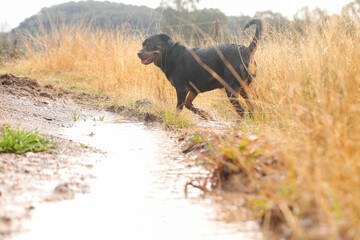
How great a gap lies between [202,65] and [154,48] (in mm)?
1189

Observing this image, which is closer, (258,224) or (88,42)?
(258,224)

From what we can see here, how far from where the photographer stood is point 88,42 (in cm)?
1177

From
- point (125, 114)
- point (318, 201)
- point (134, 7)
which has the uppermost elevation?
point (134, 7)

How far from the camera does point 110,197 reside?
2.31 metres

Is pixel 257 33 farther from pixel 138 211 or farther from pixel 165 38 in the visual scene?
pixel 138 211

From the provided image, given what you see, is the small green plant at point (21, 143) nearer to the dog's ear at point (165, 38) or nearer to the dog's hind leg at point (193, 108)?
the dog's hind leg at point (193, 108)

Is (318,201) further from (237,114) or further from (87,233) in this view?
(237,114)

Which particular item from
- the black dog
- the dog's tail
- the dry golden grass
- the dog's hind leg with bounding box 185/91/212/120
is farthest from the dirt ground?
the dog's tail

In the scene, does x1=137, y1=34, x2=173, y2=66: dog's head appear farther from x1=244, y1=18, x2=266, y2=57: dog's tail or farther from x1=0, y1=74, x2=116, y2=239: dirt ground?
x1=0, y1=74, x2=116, y2=239: dirt ground

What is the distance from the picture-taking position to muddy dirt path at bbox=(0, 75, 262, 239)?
182cm

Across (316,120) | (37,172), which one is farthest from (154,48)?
(316,120)

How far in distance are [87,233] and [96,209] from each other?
12.3 inches

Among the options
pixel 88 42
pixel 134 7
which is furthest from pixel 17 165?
pixel 134 7

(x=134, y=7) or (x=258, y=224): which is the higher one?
(x=134, y=7)
